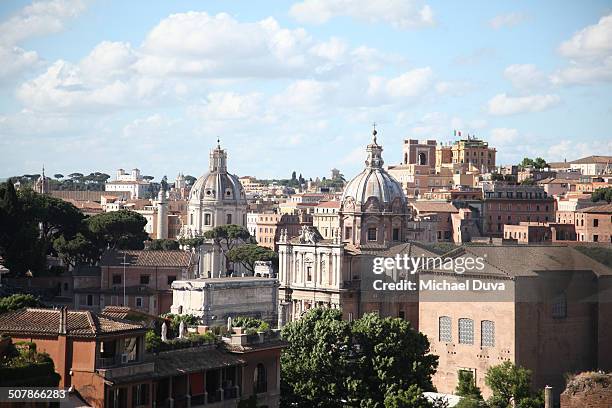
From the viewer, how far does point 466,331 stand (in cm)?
4853

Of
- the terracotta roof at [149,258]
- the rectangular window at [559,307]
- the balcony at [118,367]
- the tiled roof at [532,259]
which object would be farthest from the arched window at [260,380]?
the terracotta roof at [149,258]

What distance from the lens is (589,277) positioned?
49.7 m

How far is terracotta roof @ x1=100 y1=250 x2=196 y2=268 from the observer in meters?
62.7

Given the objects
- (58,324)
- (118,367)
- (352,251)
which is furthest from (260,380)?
(352,251)

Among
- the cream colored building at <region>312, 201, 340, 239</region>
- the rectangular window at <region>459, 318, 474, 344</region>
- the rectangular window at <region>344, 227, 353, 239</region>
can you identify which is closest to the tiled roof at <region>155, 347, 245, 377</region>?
the rectangular window at <region>459, 318, 474, 344</region>

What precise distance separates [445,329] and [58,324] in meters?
21.5

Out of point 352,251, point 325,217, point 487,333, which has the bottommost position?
point 487,333

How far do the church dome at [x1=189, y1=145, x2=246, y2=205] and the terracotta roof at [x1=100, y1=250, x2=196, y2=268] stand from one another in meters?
A: 52.1

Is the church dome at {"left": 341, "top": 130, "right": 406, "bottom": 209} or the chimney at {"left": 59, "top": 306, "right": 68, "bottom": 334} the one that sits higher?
the church dome at {"left": 341, "top": 130, "right": 406, "bottom": 209}

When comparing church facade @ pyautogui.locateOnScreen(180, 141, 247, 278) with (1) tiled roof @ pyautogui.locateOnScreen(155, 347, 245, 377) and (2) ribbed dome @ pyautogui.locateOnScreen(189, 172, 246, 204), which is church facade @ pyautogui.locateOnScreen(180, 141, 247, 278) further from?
(1) tiled roof @ pyautogui.locateOnScreen(155, 347, 245, 377)

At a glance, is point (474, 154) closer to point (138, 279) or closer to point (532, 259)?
point (138, 279)

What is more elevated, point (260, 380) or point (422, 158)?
point (422, 158)

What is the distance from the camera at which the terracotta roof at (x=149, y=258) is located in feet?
206

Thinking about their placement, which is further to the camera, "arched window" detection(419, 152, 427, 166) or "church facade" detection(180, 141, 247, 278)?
"arched window" detection(419, 152, 427, 166)
